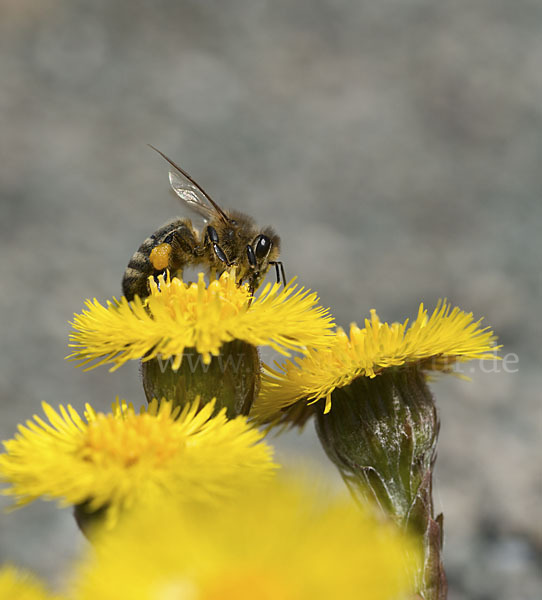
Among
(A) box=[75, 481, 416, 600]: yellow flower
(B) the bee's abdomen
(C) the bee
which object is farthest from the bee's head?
(A) box=[75, 481, 416, 600]: yellow flower

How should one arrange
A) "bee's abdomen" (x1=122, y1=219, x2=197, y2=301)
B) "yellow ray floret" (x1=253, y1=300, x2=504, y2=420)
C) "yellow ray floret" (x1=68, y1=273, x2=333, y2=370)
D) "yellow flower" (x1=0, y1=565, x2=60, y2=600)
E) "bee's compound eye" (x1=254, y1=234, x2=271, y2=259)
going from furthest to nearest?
1. "bee's compound eye" (x1=254, y1=234, x2=271, y2=259)
2. "bee's abdomen" (x1=122, y1=219, x2=197, y2=301)
3. "yellow ray floret" (x1=253, y1=300, x2=504, y2=420)
4. "yellow ray floret" (x1=68, y1=273, x2=333, y2=370)
5. "yellow flower" (x1=0, y1=565, x2=60, y2=600)

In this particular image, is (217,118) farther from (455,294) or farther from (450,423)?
(450,423)

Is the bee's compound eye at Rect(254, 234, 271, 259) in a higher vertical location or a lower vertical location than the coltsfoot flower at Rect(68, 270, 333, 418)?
higher

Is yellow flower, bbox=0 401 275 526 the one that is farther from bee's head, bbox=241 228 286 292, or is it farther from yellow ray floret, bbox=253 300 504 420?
bee's head, bbox=241 228 286 292

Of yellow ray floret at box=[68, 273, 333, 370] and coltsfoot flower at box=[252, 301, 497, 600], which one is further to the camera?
coltsfoot flower at box=[252, 301, 497, 600]

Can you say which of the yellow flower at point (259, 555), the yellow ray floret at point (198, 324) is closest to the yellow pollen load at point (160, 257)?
the yellow ray floret at point (198, 324)

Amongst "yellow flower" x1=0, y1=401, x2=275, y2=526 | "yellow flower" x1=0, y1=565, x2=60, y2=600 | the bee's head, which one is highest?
the bee's head

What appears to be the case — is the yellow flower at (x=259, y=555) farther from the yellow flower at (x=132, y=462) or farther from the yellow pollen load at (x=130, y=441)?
the yellow pollen load at (x=130, y=441)
